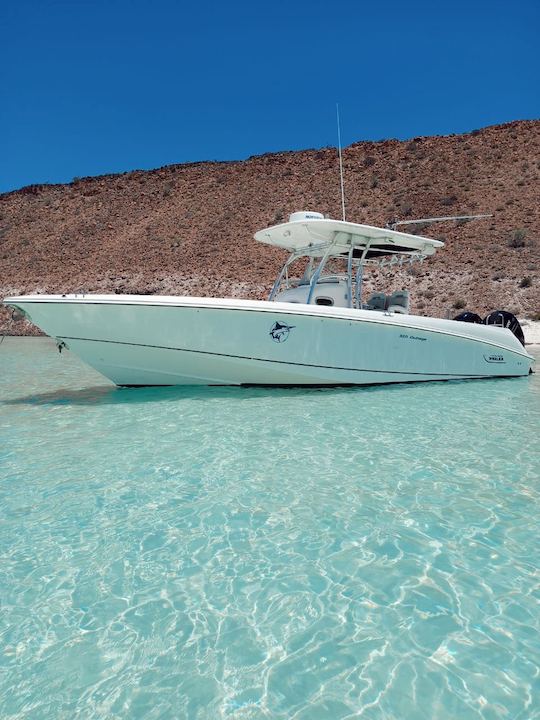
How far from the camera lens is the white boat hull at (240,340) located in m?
6.46

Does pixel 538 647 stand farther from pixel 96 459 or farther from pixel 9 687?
pixel 96 459

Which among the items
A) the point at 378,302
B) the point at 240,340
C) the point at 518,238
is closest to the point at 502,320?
the point at 378,302

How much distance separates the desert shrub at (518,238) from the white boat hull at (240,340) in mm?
23203

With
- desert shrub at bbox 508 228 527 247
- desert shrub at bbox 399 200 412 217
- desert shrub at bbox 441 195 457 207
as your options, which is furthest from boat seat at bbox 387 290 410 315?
desert shrub at bbox 441 195 457 207

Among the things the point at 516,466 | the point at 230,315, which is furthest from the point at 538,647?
the point at 230,315

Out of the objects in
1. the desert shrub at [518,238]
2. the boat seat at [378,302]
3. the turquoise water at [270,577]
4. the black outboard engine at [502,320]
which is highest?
the desert shrub at [518,238]

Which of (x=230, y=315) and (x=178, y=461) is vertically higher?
(x=230, y=315)

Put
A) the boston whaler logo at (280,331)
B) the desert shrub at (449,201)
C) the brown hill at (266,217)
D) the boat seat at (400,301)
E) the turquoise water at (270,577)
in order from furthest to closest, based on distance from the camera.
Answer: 1. the desert shrub at (449,201)
2. the brown hill at (266,217)
3. the boat seat at (400,301)
4. the boston whaler logo at (280,331)
5. the turquoise water at (270,577)

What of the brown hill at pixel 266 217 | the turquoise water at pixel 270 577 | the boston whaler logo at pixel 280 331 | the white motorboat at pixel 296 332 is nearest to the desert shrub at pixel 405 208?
the brown hill at pixel 266 217

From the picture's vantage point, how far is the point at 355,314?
7188 mm

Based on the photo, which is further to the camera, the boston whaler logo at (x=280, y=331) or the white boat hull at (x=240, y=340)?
the boston whaler logo at (x=280, y=331)

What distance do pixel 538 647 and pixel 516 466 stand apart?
229 cm

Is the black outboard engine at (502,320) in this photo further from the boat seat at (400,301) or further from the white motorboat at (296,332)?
the boat seat at (400,301)

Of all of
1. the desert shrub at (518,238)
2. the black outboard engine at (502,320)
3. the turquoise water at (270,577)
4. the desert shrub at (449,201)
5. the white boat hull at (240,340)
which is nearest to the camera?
the turquoise water at (270,577)
